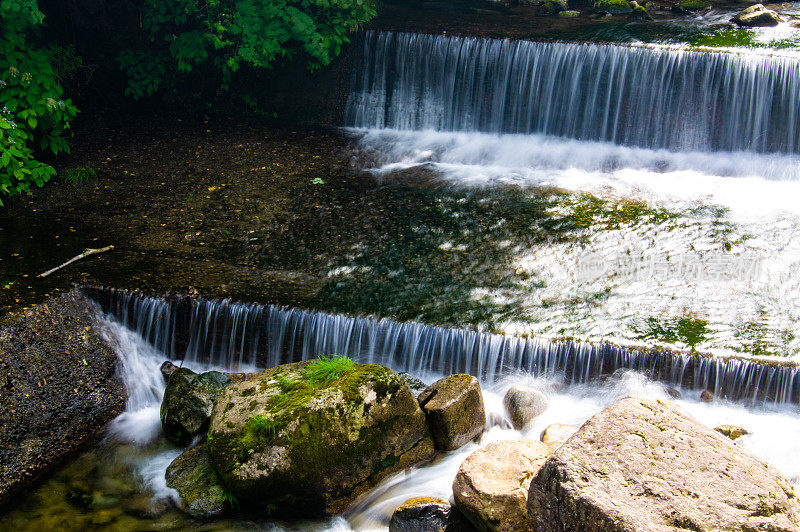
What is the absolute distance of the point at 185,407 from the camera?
213 inches

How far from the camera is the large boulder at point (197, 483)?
4.71m

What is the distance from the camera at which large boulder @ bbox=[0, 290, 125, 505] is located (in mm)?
4926

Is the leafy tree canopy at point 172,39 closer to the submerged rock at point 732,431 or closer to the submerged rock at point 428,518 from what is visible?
the submerged rock at point 428,518

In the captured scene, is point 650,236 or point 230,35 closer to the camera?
point 650,236

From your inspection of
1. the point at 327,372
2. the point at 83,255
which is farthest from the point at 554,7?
the point at 327,372

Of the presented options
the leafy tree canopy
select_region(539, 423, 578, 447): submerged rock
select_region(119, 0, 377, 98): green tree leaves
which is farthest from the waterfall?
select_region(539, 423, 578, 447): submerged rock

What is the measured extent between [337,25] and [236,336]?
6.06 meters

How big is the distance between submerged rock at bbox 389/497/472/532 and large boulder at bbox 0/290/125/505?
2.82 meters

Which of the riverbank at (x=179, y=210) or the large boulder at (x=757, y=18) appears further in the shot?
the large boulder at (x=757, y=18)

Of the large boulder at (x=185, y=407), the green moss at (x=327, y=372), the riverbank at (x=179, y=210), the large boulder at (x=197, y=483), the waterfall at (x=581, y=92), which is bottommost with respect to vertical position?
the large boulder at (x=197, y=483)

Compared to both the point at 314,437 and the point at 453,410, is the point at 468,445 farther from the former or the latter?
the point at 314,437

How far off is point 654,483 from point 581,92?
7832 mm

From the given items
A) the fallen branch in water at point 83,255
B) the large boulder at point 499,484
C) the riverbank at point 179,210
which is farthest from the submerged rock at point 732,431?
the fallen branch in water at point 83,255

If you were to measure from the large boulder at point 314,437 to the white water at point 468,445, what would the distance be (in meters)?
0.19
